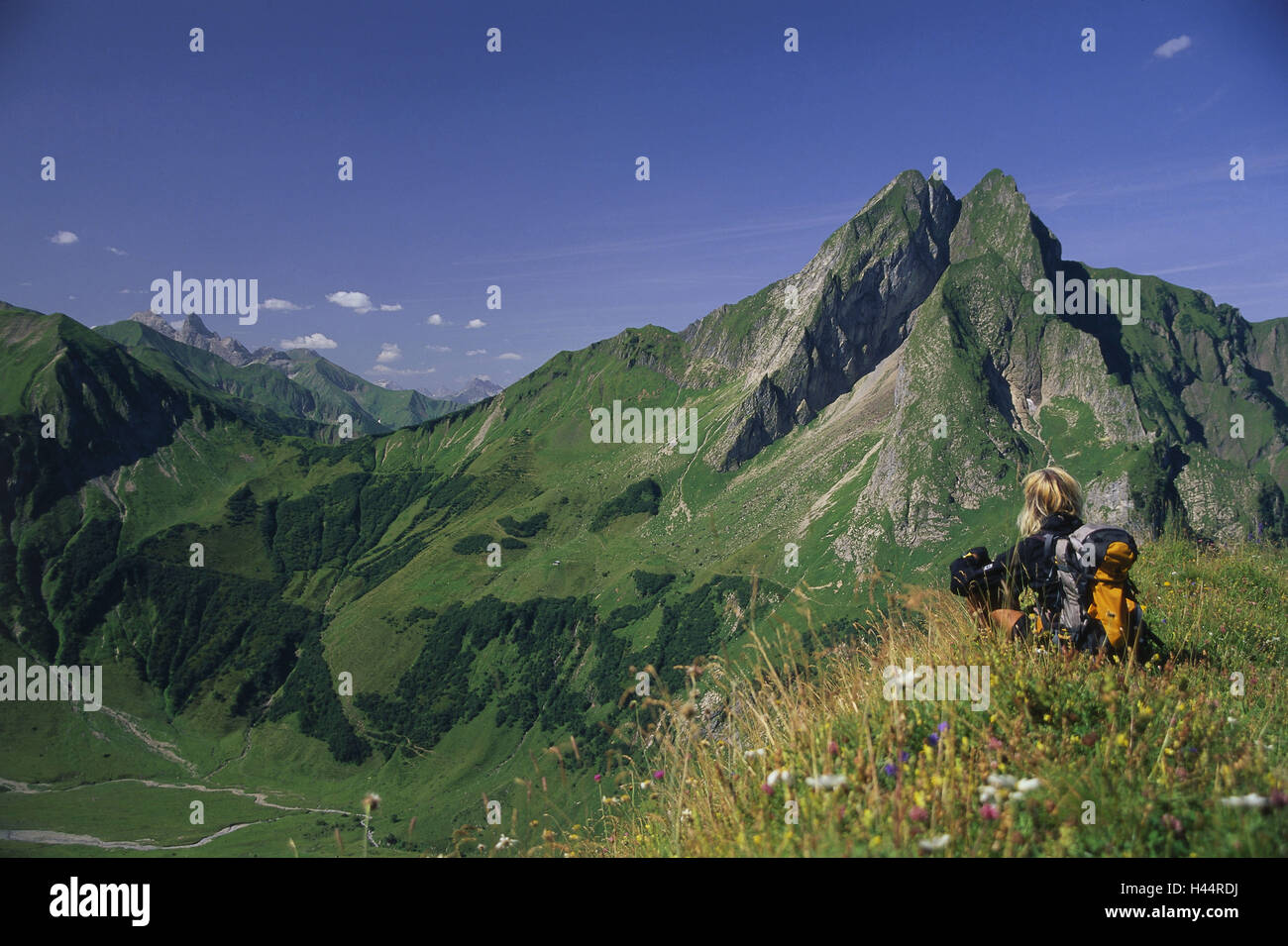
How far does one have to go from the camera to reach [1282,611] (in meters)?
8.73

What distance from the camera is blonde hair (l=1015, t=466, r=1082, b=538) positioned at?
7102 mm

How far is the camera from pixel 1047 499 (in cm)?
713

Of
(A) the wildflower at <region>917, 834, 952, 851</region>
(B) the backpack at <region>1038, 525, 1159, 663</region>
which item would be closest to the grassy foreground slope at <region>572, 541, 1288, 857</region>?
(A) the wildflower at <region>917, 834, 952, 851</region>

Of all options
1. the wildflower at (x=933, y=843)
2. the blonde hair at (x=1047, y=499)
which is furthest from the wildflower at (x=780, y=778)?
the blonde hair at (x=1047, y=499)

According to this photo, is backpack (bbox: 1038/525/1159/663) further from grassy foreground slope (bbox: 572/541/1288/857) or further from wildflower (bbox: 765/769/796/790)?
wildflower (bbox: 765/769/796/790)

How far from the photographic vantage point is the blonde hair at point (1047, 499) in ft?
23.3

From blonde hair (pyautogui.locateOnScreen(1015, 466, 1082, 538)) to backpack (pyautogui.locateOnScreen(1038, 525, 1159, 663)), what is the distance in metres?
0.35
